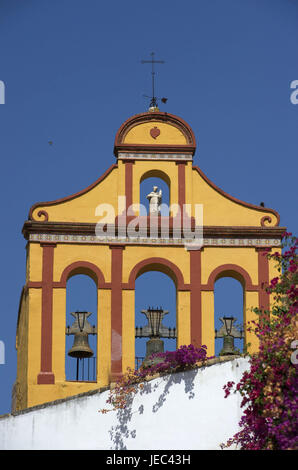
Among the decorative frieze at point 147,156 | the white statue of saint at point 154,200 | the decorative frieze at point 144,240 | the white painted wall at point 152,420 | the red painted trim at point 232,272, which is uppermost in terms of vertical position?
the decorative frieze at point 147,156

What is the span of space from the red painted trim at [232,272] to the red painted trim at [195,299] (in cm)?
23

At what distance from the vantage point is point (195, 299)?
4372 cm

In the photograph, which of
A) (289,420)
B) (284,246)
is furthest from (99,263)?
(289,420)

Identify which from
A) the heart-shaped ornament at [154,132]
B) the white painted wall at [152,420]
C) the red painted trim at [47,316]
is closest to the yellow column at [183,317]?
the red painted trim at [47,316]

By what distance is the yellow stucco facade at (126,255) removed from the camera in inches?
1694

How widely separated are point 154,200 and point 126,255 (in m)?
1.78

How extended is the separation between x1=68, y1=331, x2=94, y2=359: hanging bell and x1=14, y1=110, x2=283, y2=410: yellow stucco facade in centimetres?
66

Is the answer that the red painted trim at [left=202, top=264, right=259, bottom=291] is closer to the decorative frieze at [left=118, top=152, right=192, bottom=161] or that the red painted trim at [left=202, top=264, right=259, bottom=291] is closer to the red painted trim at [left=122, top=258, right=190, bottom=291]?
the red painted trim at [left=122, top=258, right=190, bottom=291]

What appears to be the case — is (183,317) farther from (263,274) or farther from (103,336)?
(263,274)

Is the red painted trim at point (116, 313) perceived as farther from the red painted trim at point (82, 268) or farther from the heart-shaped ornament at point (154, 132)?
the heart-shaped ornament at point (154, 132)

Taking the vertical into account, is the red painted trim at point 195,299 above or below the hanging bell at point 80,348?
above

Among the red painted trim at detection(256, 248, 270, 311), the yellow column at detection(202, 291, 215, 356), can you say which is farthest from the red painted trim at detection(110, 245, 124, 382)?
the red painted trim at detection(256, 248, 270, 311)

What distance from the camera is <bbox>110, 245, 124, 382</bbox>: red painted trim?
1689 inches

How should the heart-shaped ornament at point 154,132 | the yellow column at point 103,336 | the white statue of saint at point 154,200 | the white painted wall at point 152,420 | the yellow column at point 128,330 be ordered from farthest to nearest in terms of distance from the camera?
1. the heart-shaped ornament at point 154,132
2. the white statue of saint at point 154,200
3. the yellow column at point 128,330
4. the yellow column at point 103,336
5. the white painted wall at point 152,420
